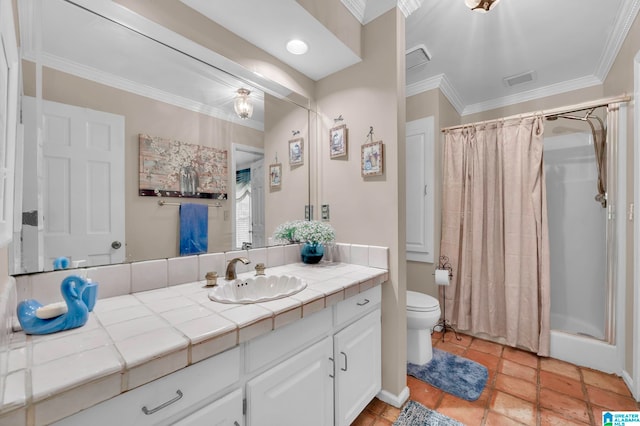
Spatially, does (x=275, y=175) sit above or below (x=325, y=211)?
above

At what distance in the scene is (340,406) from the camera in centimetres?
129

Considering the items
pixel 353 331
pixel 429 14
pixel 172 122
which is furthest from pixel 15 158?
pixel 429 14

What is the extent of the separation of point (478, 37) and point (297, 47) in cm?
145

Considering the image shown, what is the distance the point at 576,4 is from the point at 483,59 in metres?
0.63

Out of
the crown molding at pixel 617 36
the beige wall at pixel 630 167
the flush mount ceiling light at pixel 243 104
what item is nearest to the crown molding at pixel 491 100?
the crown molding at pixel 617 36

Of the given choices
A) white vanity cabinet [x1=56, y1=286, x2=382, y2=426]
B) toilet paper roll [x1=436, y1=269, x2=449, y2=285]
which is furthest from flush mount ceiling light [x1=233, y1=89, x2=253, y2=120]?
toilet paper roll [x1=436, y1=269, x2=449, y2=285]

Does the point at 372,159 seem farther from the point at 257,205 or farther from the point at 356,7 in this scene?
the point at 356,7

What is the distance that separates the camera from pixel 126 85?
117 centimetres

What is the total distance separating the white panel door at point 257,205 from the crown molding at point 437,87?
192 cm

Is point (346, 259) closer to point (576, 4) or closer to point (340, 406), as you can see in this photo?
point (340, 406)

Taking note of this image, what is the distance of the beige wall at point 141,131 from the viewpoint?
1.02m

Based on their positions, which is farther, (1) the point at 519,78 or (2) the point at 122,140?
(1) the point at 519,78

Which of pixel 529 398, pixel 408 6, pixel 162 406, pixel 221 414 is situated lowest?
pixel 529 398

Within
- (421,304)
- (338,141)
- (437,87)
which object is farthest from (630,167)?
(338,141)
